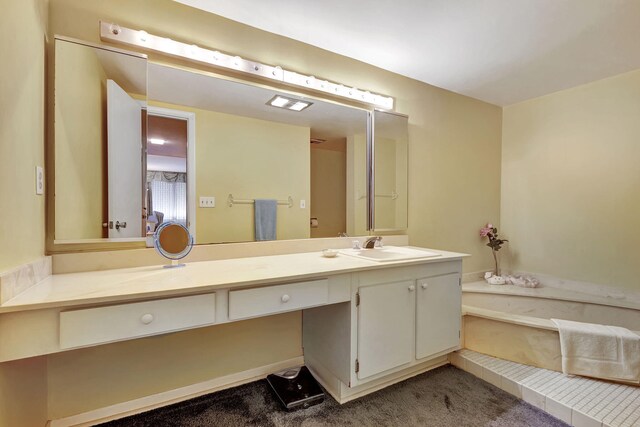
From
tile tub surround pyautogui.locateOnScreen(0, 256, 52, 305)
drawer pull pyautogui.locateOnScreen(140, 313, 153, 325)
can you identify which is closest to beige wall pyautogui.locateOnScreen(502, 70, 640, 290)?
drawer pull pyautogui.locateOnScreen(140, 313, 153, 325)

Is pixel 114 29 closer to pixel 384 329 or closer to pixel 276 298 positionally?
pixel 276 298

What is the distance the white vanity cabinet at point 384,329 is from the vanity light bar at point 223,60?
1.33 meters

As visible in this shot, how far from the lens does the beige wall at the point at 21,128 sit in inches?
36.5

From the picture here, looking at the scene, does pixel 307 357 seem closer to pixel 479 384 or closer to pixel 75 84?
pixel 479 384

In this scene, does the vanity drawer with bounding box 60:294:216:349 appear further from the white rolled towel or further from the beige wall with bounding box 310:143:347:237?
the white rolled towel

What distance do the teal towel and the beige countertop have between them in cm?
17

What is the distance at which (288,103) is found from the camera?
6.25ft

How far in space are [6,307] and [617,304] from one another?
144 inches

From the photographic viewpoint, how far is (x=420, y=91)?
8.40ft

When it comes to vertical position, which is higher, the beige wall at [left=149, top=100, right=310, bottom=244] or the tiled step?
the beige wall at [left=149, top=100, right=310, bottom=244]

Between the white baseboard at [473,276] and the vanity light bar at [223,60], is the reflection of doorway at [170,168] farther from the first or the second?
the white baseboard at [473,276]

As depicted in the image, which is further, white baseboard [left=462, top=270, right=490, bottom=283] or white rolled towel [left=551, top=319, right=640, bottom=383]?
white baseboard [left=462, top=270, right=490, bottom=283]

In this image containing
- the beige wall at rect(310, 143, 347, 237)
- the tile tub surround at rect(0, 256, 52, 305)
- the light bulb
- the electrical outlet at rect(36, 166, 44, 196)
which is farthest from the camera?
the beige wall at rect(310, 143, 347, 237)

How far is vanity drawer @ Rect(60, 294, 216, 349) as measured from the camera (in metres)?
0.96
